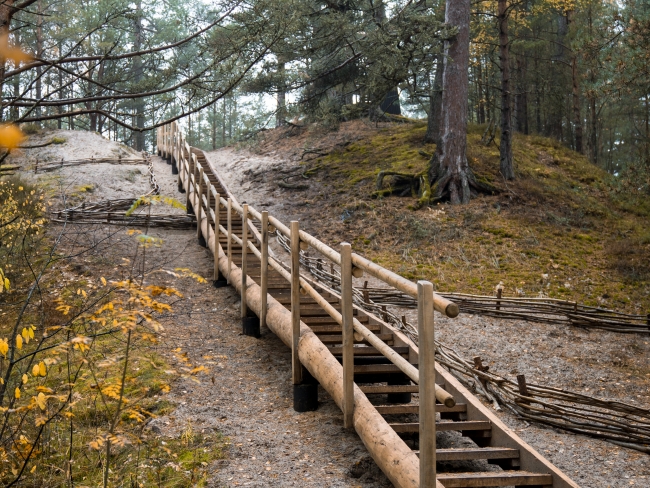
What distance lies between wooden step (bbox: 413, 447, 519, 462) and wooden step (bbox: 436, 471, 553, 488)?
259 millimetres

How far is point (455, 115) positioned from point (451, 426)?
846 cm

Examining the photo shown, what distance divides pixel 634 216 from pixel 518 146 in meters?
4.07

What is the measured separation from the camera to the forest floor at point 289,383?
377 centimetres

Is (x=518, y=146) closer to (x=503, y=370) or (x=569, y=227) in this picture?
(x=569, y=227)

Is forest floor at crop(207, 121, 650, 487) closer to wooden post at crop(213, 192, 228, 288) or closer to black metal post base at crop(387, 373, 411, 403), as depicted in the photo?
black metal post base at crop(387, 373, 411, 403)

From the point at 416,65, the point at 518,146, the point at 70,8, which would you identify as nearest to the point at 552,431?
the point at 416,65

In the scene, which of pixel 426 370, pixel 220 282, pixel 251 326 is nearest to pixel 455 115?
pixel 220 282

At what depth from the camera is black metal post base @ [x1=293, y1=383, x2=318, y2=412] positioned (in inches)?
187

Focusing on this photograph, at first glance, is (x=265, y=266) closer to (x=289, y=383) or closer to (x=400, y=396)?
(x=289, y=383)

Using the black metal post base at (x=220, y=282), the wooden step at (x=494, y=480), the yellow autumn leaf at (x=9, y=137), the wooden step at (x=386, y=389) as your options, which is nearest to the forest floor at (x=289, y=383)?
the black metal post base at (x=220, y=282)

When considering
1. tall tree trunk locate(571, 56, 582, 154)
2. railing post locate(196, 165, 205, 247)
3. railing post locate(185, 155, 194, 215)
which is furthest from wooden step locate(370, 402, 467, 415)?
tall tree trunk locate(571, 56, 582, 154)

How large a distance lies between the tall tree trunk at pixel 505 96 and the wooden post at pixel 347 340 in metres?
8.45

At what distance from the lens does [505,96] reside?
1099cm

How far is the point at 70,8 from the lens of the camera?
18.8 m
